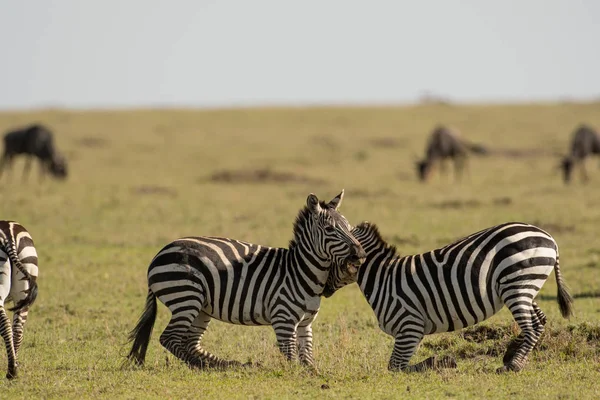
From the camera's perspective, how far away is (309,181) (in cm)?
2903

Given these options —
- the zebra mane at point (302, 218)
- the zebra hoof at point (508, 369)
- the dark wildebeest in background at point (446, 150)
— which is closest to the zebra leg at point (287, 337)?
the zebra mane at point (302, 218)

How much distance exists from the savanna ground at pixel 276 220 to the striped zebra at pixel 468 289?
378 mm

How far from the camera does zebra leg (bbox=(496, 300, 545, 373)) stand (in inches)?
331

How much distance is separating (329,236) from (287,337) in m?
1.07

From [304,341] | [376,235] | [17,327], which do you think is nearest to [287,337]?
[304,341]

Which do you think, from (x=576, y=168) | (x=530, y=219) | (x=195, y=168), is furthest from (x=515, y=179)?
(x=195, y=168)

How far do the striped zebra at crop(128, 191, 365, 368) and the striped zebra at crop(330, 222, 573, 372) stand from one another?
1.10ft

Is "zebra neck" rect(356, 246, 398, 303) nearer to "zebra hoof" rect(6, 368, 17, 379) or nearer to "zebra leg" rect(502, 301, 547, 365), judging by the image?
"zebra leg" rect(502, 301, 547, 365)

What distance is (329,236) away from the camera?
345 inches

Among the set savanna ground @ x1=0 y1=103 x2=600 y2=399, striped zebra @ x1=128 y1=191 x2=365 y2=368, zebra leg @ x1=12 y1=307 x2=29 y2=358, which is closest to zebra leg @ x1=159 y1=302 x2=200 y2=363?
striped zebra @ x1=128 y1=191 x2=365 y2=368

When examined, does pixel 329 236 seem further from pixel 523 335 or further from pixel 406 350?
pixel 523 335

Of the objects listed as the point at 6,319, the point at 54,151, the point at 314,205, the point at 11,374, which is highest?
the point at 54,151

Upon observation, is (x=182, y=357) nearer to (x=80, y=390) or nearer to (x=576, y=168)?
(x=80, y=390)

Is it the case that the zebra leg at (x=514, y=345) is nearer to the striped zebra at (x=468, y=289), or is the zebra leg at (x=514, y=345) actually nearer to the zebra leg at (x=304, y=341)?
the striped zebra at (x=468, y=289)
